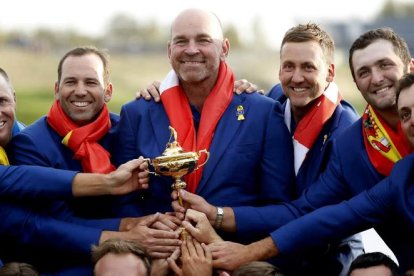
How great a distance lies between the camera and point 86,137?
619 centimetres

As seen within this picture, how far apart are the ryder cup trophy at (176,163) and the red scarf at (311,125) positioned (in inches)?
35.2

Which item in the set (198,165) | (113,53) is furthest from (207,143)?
(113,53)

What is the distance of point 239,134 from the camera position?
6.18m

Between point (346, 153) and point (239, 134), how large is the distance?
0.74 m

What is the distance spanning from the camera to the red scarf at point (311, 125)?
6.36 metres

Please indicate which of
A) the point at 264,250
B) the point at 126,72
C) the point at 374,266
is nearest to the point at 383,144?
the point at 374,266

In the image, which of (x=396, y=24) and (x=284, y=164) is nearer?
(x=284, y=164)

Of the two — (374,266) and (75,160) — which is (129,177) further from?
(374,266)

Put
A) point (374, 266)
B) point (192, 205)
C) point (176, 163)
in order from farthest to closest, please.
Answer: point (192, 205), point (176, 163), point (374, 266)

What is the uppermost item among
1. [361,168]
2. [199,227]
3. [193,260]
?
[361,168]

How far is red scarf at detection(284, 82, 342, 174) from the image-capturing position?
20.9 ft

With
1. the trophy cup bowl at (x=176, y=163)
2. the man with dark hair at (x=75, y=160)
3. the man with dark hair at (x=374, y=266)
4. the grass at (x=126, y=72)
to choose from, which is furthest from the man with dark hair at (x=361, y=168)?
the grass at (x=126, y=72)

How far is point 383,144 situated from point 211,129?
116cm

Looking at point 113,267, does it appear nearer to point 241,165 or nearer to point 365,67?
point 241,165
